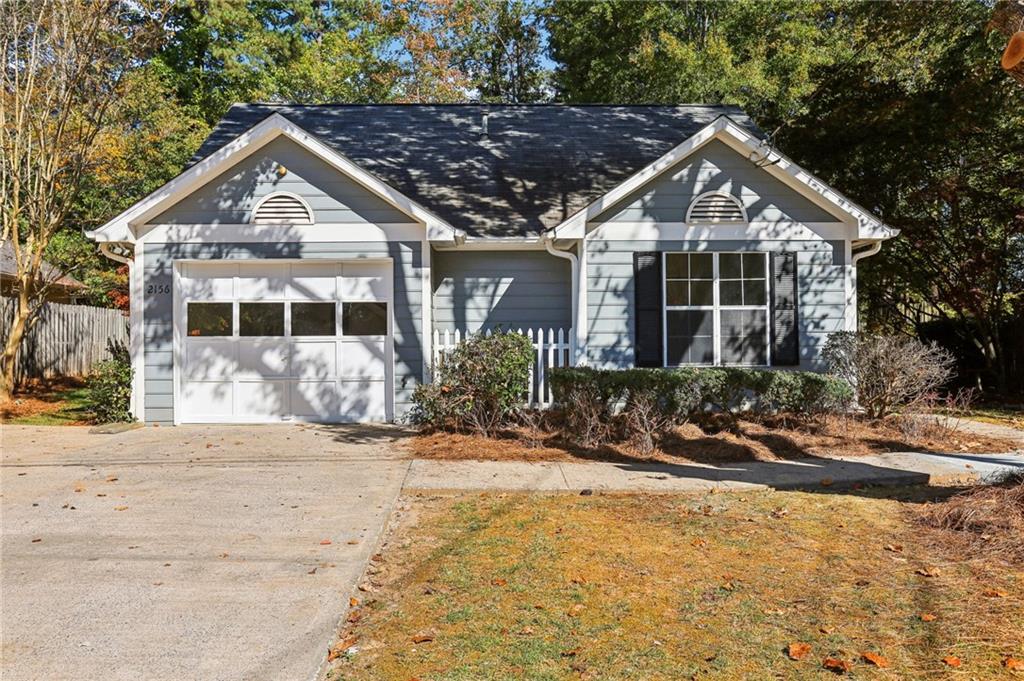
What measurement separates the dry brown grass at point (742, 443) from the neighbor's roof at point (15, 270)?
1232cm

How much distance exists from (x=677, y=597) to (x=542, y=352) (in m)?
7.16

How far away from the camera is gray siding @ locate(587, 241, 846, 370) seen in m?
10.6

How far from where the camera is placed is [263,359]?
10.9m

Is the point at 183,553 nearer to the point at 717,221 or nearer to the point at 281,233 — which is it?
the point at 281,233

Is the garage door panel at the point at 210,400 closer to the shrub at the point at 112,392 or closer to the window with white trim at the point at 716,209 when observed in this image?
the shrub at the point at 112,392

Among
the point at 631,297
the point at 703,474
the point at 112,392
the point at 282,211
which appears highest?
the point at 282,211

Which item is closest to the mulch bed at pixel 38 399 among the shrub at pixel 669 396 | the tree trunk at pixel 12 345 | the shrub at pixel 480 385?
the tree trunk at pixel 12 345

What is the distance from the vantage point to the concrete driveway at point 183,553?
11.2 ft

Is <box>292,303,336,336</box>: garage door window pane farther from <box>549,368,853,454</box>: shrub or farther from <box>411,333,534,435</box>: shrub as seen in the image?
<box>549,368,853,454</box>: shrub

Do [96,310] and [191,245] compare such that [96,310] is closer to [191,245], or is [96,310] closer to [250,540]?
[191,245]

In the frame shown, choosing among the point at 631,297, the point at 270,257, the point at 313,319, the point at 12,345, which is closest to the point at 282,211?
the point at 270,257

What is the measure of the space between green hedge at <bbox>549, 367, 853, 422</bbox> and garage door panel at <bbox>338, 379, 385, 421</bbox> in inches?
121

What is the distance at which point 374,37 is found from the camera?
29.0 meters

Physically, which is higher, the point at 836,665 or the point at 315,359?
the point at 315,359
